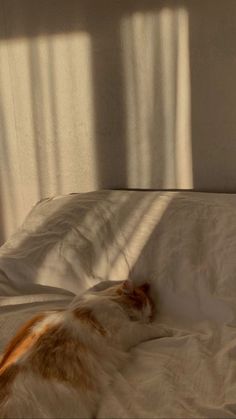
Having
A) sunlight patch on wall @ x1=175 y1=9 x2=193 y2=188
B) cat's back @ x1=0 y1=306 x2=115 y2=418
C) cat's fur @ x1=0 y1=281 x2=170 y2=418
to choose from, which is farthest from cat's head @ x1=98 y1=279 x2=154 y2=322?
sunlight patch on wall @ x1=175 y1=9 x2=193 y2=188

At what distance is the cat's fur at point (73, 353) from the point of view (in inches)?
44.1

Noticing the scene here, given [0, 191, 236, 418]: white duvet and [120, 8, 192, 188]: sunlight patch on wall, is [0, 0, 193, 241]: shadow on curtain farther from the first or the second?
[0, 191, 236, 418]: white duvet

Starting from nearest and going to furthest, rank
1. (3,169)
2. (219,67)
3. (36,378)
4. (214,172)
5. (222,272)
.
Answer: (36,378), (222,272), (219,67), (214,172), (3,169)

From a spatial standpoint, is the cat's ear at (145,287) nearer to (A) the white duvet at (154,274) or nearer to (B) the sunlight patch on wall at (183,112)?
(A) the white duvet at (154,274)

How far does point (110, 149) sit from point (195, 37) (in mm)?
603

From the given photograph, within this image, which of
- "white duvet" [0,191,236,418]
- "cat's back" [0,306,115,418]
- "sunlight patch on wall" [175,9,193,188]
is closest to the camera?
"cat's back" [0,306,115,418]

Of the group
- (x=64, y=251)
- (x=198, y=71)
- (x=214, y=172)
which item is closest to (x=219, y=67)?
(x=198, y=71)

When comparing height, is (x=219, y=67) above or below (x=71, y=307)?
above

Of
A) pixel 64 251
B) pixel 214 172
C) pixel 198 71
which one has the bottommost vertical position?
pixel 64 251

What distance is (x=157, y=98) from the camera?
2119mm

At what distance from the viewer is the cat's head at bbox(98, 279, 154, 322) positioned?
1.58m

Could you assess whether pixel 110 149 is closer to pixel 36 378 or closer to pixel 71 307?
pixel 71 307

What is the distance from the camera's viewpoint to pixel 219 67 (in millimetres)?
1994

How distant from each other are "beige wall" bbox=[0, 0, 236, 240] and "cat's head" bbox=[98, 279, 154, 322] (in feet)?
2.36
